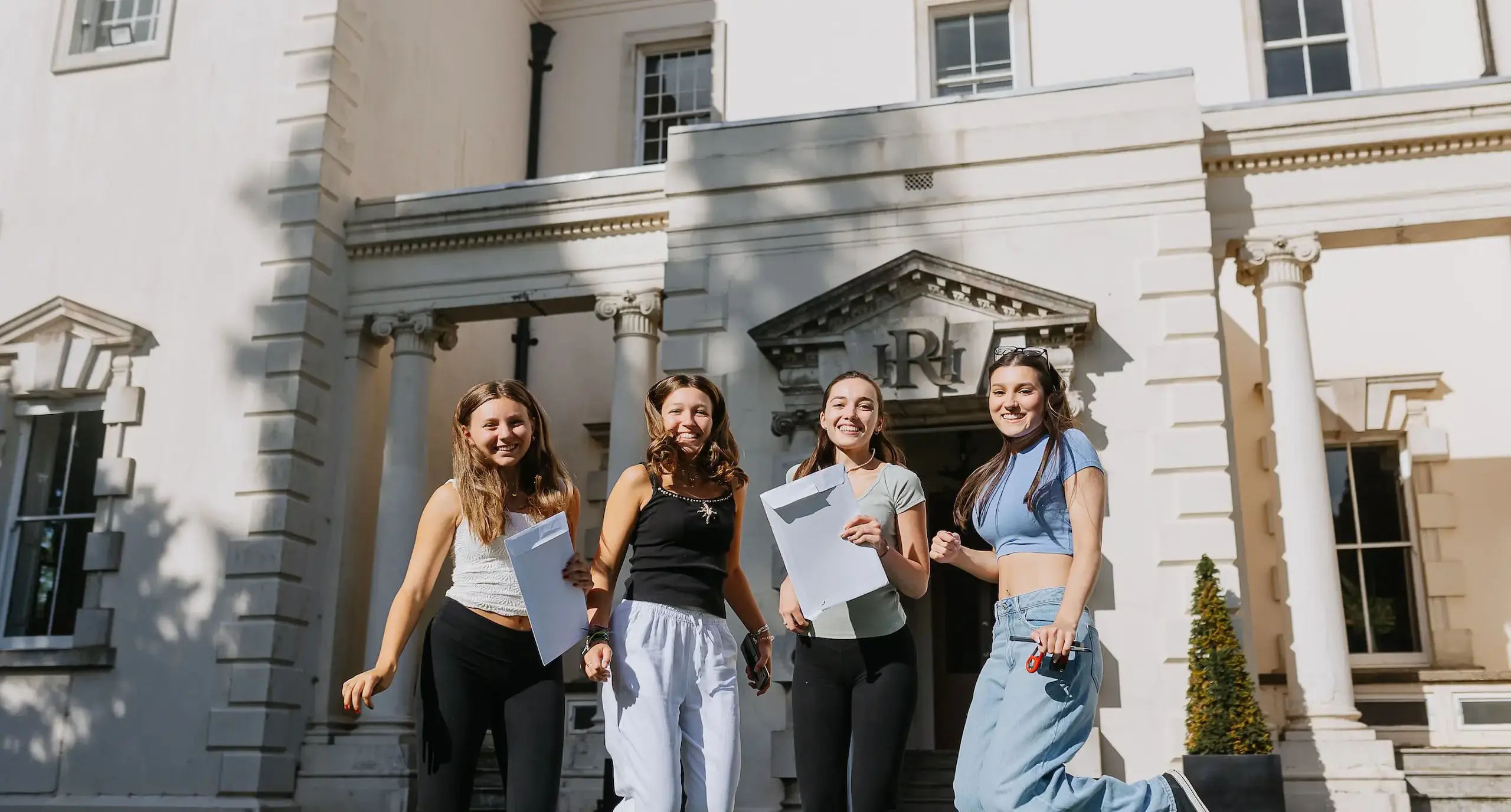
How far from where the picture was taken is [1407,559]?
13.0 metres

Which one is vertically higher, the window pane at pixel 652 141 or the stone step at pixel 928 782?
the window pane at pixel 652 141

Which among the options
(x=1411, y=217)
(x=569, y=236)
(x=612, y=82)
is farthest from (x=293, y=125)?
(x=1411, y=217)

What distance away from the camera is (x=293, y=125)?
12.6 meters

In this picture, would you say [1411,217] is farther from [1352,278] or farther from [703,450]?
[703,450]

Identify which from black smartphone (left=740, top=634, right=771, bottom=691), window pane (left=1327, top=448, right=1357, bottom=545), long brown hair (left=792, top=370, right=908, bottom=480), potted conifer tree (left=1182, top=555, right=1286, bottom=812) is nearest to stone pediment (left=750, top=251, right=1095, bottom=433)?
potted conifer tree (left=1182, top=555, right=1286, bottom=812)

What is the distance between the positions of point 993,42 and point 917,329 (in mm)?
5846

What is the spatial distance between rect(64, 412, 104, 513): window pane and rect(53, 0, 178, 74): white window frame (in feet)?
12.7

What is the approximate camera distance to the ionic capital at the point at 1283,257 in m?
10.4

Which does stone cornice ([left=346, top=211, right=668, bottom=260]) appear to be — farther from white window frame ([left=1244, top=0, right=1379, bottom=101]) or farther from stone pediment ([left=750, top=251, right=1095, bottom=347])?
white window frame ([left=1244, top=0, right=1379, bottom=101])

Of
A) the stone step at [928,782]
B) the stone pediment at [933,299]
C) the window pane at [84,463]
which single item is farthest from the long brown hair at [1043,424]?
the window pane at [84,463]

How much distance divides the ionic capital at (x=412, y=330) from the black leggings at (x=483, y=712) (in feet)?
28.4

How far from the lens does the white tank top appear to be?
428cm

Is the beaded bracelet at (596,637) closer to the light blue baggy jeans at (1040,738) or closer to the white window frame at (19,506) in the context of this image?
the light blue baggy jeans at (1040,738)

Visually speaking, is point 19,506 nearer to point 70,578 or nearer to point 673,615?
point 70,578
